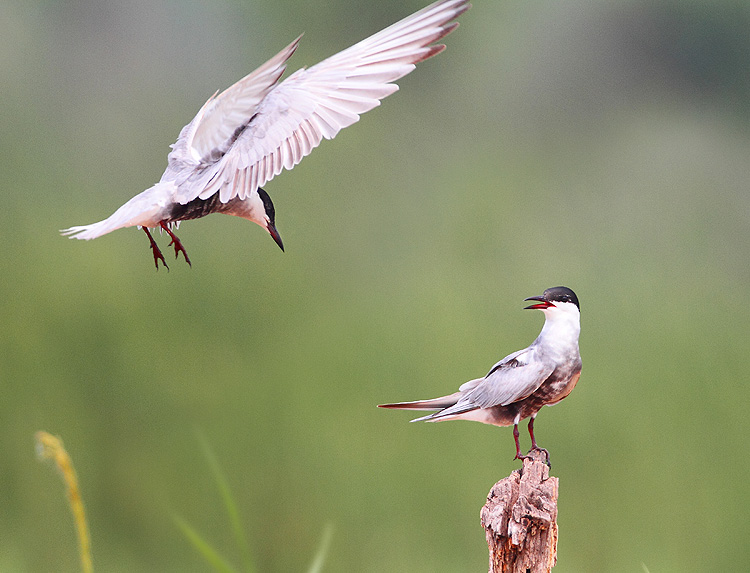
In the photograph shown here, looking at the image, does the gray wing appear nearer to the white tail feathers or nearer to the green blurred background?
the white tail feathers

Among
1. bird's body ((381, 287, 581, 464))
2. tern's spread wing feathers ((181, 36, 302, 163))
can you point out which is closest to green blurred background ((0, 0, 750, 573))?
bird's body ((381, 287, 581, 464))

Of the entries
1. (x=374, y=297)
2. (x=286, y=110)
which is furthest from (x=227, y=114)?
(x=374, y=297)

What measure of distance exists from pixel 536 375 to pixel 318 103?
1.47ft

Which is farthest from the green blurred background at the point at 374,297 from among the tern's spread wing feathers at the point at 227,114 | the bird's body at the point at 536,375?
the tern's spread wing feathers at the point at 227,114

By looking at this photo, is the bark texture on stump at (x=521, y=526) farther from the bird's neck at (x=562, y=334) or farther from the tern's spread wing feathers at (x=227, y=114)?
the tern's spread wing feathers at (x=227, y=114)

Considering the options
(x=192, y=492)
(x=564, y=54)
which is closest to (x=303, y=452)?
(x=192, y=492)

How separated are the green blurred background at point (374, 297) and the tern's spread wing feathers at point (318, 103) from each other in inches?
40.1

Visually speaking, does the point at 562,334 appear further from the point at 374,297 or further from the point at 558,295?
the point at 374,297

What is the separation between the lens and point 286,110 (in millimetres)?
857

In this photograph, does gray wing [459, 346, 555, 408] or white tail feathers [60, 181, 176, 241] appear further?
gray wing [459, 346, 555, 408]

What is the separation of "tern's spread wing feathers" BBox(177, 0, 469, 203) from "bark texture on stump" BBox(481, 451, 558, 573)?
495 mm

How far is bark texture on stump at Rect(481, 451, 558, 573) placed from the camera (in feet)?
2.88

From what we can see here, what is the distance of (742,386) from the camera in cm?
187

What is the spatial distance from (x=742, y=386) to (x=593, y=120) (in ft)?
2.65
